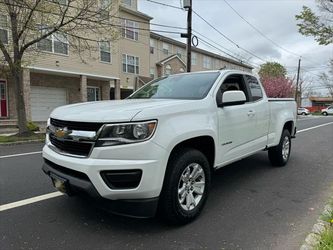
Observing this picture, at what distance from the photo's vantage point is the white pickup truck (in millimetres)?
3133

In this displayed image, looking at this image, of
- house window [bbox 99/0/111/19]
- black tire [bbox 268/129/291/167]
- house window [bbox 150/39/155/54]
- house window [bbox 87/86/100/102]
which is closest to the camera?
black tire [bbox 268/129/291/167]

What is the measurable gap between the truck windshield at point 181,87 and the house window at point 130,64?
73.7 ft

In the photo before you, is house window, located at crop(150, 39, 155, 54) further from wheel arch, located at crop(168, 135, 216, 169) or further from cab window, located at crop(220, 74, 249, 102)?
wheel arch, located at crop(168, 135, 216, 169)

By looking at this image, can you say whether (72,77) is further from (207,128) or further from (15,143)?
(207,128)

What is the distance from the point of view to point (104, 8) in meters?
14.0

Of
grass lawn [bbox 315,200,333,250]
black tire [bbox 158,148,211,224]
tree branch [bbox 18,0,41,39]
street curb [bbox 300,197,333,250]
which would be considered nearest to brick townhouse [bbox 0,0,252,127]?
tree branch [bbox 18,0,41,39]

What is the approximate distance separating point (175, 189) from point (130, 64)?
25.3 metres

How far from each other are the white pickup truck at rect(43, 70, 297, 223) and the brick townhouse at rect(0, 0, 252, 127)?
11927 mm

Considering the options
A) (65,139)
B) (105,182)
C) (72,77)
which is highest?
(72,77)

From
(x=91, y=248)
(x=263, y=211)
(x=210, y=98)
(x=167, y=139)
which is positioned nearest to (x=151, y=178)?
(x=167, y=139)

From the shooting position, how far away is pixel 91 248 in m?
3.14

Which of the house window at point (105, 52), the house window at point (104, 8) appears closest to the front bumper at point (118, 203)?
the house window at point (104, 8)

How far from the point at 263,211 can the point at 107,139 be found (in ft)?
7.72

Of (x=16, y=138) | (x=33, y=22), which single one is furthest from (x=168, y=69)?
(x=16, y=138)
